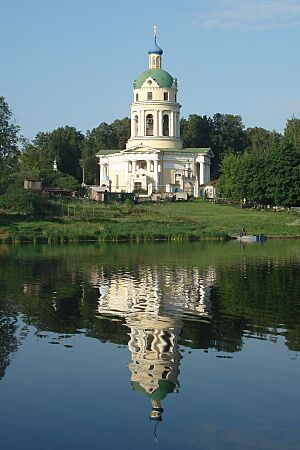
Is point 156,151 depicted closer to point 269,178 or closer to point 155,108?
point 155,108

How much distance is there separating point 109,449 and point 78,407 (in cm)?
200

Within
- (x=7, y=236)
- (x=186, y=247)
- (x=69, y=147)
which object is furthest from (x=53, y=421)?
(x=69, y=147)

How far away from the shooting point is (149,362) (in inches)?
603

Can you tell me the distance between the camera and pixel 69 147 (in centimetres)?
11588

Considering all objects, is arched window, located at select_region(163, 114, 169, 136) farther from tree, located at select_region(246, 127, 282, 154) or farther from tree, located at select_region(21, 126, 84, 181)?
tree, located at select_region(21, 126, 84, 181)

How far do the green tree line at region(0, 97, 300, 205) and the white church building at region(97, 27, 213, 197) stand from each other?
14.2 feet

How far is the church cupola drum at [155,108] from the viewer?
9394 centimetres

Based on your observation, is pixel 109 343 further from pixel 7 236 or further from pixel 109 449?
pixel 7 236

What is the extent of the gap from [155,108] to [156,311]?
74004 mm

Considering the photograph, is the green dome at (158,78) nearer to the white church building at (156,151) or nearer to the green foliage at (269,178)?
the white church building at (156,151)

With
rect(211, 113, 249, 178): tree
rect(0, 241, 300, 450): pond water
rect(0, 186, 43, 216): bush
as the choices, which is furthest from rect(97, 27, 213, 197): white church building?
rect(0, 241, 300, 450): pond water

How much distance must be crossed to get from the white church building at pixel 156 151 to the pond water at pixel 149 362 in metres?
62.5

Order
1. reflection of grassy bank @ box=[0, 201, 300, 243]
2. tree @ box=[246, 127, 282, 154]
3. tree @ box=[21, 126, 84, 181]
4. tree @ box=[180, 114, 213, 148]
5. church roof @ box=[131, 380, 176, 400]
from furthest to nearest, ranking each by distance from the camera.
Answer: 1. tree @ box=[180, 114, 213, 148]
2. tree @ box=[21, 126, 84, 181]
3. tree @ box=[246, 127, 282, 154]
4. reflection of grassy bank @ box=[0, 201, 300, 243]
5. church roof @ box=[131, 380, 176, 400]

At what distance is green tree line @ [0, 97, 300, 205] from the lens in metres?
78.2
